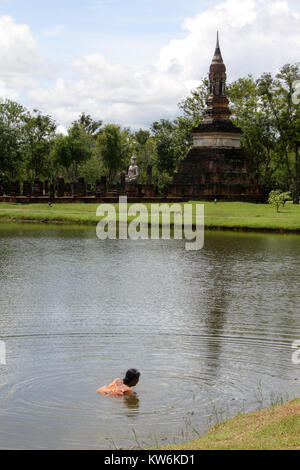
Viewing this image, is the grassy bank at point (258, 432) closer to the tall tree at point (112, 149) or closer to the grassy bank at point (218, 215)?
the grassy bank at point (218, 215)

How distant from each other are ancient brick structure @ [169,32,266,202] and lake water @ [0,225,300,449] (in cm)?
3456

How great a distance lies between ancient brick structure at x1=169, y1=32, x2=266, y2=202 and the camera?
223 feet

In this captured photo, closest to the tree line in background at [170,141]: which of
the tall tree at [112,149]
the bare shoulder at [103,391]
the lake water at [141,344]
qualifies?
the tall tree at [112,149]

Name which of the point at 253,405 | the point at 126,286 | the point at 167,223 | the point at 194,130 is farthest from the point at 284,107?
the point at 253,405

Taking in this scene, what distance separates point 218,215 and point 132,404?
147 feet

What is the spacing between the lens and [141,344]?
17641mm

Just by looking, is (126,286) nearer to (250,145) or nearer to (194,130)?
(194,130)

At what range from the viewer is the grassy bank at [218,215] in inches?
2025

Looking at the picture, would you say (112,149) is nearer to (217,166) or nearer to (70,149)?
(70,149)

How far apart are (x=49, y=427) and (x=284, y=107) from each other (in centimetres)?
6282

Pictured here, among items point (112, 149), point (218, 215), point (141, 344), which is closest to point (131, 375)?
point (141, 344)

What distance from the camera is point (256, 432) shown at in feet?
34.2

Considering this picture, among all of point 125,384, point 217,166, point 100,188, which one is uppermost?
point 217,166

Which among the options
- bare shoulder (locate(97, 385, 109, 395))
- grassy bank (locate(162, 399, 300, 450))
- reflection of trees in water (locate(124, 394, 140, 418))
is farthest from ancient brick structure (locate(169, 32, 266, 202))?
grassy bank (locate(162, 399, 300, 450))
